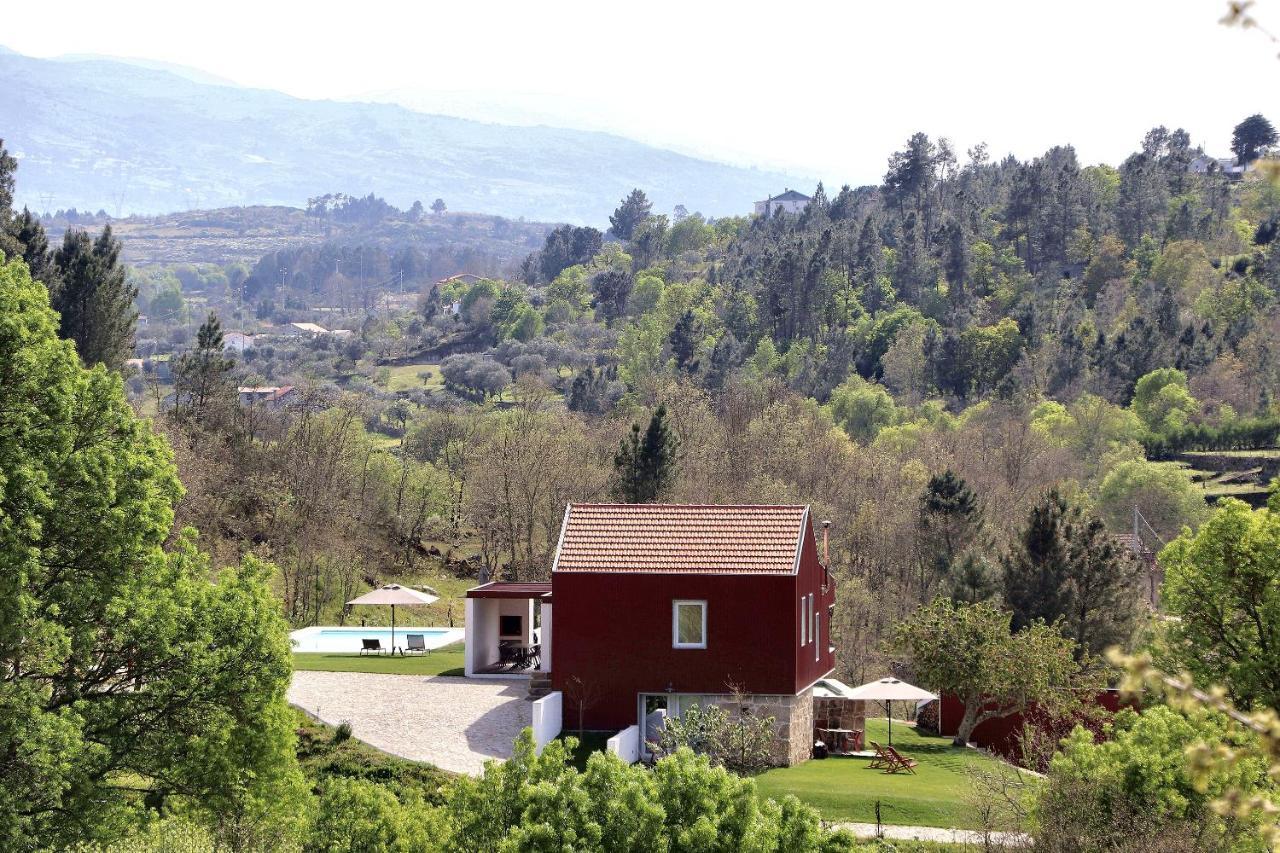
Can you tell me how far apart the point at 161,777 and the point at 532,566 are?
33445 millimetres

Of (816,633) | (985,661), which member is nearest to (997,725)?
(985,661)

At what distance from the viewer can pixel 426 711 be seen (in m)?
32.7

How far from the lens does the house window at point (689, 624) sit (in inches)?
1270

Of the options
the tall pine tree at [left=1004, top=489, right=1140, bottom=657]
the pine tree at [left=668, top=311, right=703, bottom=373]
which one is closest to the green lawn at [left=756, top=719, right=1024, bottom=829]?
the tall pine tree at [left=1004, top=489, right=1140, bottom=657]

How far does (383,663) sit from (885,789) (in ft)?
48.7

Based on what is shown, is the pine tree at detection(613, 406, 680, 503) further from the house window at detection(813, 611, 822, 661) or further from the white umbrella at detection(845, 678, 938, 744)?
the white umbrella at detection(845, 678, 938, 744)

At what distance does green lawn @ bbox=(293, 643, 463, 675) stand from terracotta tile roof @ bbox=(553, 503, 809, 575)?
5.79m

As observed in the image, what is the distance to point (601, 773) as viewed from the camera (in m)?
19.0

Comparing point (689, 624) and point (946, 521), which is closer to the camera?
point (689, 624)

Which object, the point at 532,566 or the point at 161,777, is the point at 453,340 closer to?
the point at 532,566

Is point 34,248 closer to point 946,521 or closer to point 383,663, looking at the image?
point 383,663

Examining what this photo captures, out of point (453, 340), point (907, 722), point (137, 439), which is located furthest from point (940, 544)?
point (453, 340)

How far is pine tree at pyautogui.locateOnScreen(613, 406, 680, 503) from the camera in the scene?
51.8m

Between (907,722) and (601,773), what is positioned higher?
(601,773)
